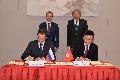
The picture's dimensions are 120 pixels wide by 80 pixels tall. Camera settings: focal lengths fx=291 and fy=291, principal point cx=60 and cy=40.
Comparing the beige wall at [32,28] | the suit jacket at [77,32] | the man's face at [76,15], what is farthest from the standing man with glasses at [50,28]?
the beige wall at [32,28]

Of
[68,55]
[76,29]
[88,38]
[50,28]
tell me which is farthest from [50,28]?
[68,55]

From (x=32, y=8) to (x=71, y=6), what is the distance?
0.89m

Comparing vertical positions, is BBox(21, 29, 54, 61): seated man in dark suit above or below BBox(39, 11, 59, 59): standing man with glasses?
below

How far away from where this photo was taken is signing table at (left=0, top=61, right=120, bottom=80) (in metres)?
3.63

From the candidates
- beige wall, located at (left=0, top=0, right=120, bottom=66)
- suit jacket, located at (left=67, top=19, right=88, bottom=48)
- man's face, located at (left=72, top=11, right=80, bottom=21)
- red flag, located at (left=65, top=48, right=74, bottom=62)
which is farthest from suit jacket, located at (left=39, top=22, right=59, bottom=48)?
red flag, located at (left=65, top=48, right=74, bottom=62)

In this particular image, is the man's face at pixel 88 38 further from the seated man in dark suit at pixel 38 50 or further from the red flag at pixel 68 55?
the seated man in dark suit at pixel 38 50

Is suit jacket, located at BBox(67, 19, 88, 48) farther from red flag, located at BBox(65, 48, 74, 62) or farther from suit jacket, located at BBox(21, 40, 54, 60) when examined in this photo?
red flag, located at BBox(65, 48, 74, 62)

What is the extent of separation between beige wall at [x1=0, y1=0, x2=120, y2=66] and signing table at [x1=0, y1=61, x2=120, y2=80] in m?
3.14

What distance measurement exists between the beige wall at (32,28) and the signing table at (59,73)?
10.3ft

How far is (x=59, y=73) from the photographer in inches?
143

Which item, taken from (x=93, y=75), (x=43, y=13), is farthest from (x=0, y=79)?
(x=43, y=13)

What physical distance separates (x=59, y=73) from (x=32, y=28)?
3.25 m

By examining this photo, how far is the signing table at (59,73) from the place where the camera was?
11.9 feet

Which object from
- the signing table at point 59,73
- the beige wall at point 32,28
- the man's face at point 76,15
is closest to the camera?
the signing table at point 59,73
